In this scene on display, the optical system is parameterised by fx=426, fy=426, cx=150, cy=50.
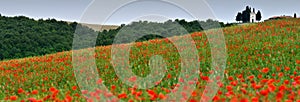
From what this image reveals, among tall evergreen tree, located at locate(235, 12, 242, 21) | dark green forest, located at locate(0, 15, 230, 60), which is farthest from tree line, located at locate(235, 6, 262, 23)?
dark green forest, located at locate(0, 15, 230, 60)

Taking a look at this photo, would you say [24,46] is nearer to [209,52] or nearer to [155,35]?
[155,35]

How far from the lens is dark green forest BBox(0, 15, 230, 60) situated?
4200 centimetres

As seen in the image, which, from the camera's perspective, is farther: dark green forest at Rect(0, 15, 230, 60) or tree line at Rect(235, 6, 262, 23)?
tree line at Rect(235, 6, 262, 23)

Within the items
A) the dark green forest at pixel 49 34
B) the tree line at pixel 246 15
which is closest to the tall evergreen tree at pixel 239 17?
the tree line at pixel 246 15

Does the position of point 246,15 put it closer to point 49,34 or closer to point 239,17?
point 239,17

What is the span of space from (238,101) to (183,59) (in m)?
8.55

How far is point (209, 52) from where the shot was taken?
1703 cm

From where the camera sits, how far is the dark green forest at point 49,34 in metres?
42.0

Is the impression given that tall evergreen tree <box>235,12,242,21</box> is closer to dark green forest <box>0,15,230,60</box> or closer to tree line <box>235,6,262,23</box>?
tree line <box>235,6,262,23</box>

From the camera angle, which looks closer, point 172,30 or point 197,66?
point 197,66

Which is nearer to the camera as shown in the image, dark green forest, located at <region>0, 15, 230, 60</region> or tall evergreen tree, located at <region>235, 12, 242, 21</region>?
dark green forest, located at <region>0, 15, 230, 60</region>

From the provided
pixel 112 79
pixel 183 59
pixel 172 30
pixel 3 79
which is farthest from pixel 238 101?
pixel 172 30

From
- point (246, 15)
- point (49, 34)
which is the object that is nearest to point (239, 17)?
point (246, 15)

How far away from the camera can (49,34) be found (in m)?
49.3
